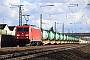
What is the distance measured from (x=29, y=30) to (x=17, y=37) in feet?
7.59

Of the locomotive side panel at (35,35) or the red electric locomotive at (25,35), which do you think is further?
the locomotive side panel at (35,35)

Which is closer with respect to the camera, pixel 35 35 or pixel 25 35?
pixel 25 35

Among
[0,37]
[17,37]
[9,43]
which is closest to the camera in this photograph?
[0,37]

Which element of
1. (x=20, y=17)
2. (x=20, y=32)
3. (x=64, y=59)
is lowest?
(x=64, y=59)

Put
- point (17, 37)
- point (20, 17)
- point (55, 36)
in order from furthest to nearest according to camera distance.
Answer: point (55, 36) < point (20, 17) < point (17, 37)

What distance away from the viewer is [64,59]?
19703mm

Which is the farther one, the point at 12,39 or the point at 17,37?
the point at 12,39

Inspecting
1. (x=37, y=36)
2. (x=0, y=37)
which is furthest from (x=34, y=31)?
(x=0, y=37)

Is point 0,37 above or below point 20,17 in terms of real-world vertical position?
below

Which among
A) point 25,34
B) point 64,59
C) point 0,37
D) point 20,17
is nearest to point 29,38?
point 25,34

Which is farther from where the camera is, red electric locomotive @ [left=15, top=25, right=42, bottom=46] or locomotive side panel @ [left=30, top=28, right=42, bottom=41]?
locomotive side panel @ [left=30, top=28, right=42, bottom=41]

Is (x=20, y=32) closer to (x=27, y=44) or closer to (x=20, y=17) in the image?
(x=27, y=44)

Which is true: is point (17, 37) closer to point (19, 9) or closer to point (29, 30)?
point (29, 30)

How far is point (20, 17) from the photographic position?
5094 centimetres
